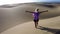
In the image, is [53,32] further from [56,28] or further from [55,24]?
[55,24]

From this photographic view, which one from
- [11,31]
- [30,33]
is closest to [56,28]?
[30,33]

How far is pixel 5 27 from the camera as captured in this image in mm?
11609

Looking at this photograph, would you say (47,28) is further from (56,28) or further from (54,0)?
(54,0)

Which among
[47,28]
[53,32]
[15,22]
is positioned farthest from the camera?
[15,22]

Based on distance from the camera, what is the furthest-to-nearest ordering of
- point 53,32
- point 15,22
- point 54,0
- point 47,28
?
1. point 54,0
2. point 15,22
3. point 47,28
4. point 53,32

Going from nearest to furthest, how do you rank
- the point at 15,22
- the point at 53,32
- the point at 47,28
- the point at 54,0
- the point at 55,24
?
the point at 53,32 < the point at 47,28 < the point at 55,24 < the point at 15,22 < the point at 54,0

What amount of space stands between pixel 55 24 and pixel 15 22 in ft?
9.37

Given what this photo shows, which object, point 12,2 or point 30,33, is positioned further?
point 12,2

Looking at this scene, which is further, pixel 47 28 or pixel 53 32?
pixel 47 28

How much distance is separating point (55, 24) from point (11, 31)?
2.65 m

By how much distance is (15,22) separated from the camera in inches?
501

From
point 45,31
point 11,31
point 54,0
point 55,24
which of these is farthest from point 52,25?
point 54,0

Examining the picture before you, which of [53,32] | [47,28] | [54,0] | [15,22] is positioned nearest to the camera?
[53,32]

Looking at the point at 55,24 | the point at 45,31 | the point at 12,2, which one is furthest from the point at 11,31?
the point at 12,2
